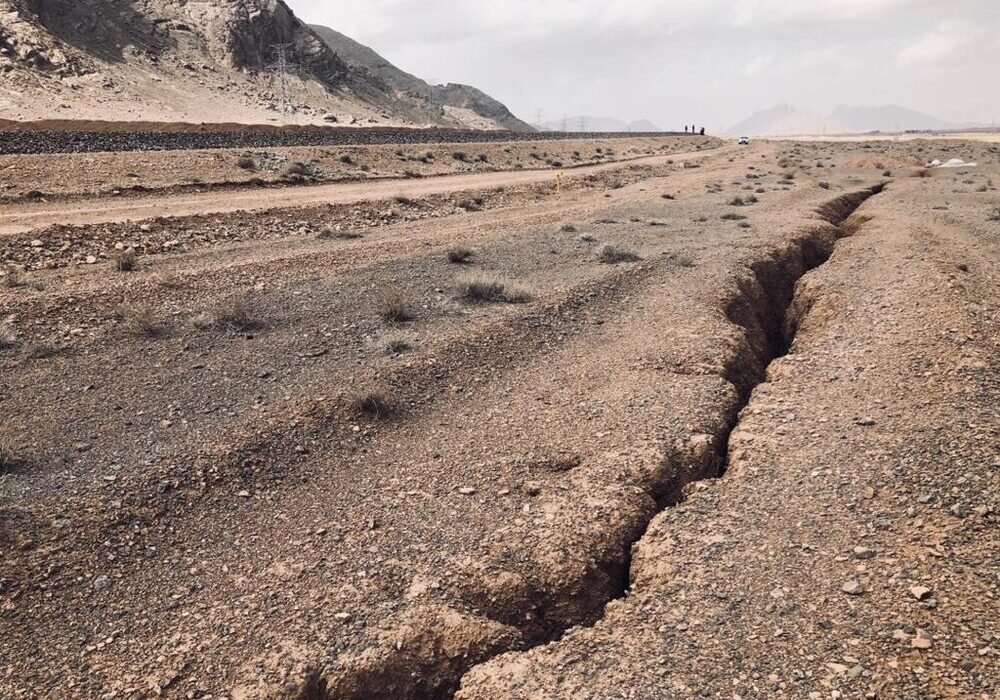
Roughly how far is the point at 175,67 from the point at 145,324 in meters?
→ 62.4

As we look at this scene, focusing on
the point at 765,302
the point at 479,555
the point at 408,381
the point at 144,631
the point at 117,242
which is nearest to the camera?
the point at 144,631

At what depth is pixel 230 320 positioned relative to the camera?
408 inches

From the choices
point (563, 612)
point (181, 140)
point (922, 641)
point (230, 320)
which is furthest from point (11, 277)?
point (181, 140)

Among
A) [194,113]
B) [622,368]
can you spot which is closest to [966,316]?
[622,368]

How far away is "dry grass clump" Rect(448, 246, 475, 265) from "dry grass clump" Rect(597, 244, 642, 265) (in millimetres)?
2906

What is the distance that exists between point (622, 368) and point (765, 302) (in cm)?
494

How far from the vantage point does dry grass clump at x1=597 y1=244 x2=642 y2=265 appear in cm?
1434

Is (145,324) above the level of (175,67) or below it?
below

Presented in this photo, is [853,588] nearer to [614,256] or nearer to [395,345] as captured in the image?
[395,345]

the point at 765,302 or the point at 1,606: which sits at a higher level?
the point at 765,302

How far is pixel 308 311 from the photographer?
436 inches

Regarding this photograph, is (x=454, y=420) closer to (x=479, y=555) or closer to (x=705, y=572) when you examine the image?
(x=479, y=555)

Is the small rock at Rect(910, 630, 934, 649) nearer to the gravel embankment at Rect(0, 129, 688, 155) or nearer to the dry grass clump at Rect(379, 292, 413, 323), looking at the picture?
the dry grass clump at Rect(379, 292, 413, 323)

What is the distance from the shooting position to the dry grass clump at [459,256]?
47.9 feet
